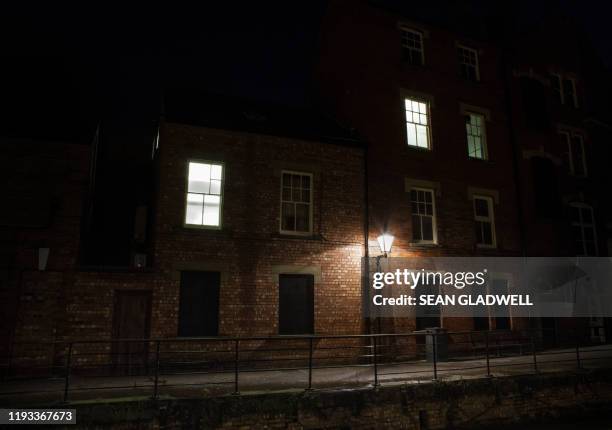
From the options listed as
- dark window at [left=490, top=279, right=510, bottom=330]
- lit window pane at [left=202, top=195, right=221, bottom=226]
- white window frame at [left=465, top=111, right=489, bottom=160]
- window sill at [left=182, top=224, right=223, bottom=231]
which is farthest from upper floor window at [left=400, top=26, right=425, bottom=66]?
window sill at [left=182, top=224, right=223, bottom=231]

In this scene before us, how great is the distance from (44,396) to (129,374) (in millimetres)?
3060

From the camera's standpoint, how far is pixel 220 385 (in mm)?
8320

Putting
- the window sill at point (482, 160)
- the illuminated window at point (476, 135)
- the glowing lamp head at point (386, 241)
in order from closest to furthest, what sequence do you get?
1. the glowing lamp head at point (386, 241)
2. the window sill at point (482, 160)
3. the illuminated window at point (476, 135)

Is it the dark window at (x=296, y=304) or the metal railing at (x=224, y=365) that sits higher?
the dark window at (x=296, y=304)

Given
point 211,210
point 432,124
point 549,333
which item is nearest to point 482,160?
point 432,124

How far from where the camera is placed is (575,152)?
59.4 feet

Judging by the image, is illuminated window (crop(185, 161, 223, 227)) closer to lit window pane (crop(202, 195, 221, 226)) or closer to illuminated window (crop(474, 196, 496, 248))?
lit window pane (crop(202, 195, 221, 226))

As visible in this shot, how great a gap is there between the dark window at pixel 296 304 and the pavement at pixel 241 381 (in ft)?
5.35

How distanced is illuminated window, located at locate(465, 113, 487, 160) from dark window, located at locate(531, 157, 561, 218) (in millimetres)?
2264

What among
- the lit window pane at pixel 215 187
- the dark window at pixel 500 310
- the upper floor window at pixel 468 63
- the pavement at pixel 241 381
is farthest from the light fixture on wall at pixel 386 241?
the upper floor window at pixel 468 63

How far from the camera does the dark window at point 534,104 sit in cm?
1717

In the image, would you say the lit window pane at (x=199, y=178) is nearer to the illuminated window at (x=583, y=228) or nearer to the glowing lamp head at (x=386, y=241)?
the glowing lamp head at (x=386, y=241)

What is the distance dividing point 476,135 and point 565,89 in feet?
19.6

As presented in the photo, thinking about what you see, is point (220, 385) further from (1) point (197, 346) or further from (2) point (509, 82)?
(2) point (509, 82)
